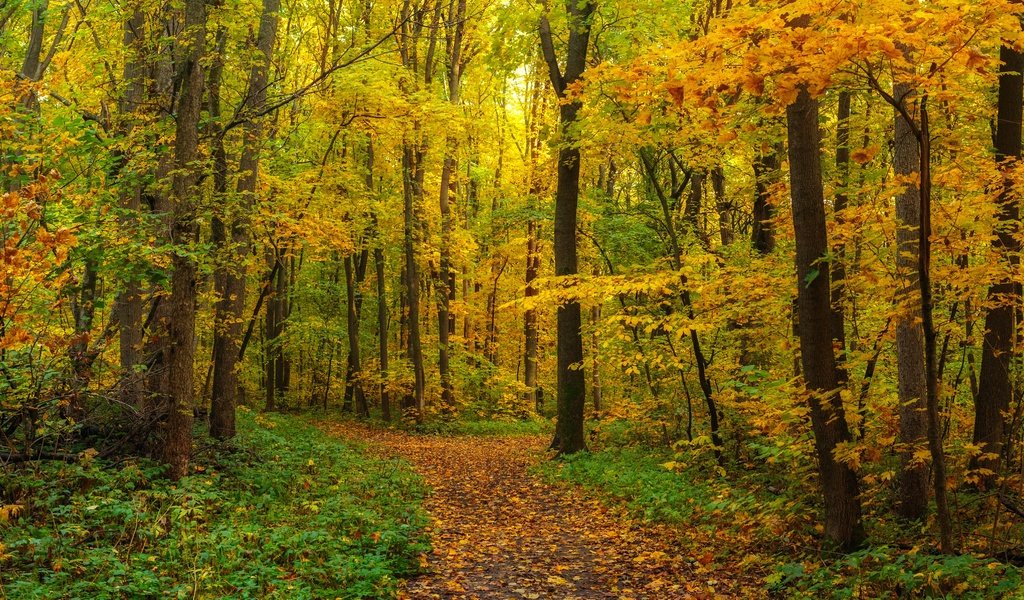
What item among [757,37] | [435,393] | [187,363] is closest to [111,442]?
[187,363]

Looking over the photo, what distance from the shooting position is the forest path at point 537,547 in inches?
241

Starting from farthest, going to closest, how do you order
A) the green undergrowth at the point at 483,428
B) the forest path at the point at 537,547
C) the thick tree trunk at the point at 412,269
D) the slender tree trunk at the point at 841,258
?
the green undergrowth at the point at 483,428, the thick tree trunk at the point at 412,269, the slender tree trunk at the point at 841,258, the forest path at the point at 537,547

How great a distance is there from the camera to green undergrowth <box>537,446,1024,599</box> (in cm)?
493

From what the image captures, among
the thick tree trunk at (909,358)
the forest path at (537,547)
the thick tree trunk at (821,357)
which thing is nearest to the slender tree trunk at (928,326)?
the thick tree trunk at (821,357)

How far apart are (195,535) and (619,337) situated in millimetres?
6666

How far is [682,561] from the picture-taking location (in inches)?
267

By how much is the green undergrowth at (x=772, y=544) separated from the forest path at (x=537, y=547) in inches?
14.1

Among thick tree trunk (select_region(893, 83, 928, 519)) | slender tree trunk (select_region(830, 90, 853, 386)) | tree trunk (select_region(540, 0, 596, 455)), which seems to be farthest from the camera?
tree trunk (select_region(540, 0, 596, 455))

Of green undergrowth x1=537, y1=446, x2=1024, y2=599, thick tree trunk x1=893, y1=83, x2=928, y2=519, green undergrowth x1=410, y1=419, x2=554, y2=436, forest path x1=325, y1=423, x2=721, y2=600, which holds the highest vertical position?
thick tree trunk x1=893, y1=83, x2=928, y2=519

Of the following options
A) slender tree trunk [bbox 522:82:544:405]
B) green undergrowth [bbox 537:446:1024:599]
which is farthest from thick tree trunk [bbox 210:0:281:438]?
slender tree trunk [bbox 522:82:544:405]

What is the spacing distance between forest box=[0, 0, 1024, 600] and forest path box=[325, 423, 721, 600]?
5 centimetres

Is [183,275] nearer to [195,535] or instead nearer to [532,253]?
[195,535]

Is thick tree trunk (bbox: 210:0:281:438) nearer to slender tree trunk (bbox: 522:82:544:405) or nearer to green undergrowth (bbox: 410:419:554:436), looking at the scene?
green undergrowth (bbox: 410:419:554:436)

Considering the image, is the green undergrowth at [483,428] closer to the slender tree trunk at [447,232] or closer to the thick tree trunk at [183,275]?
the slender tree trunk at [447,232]
